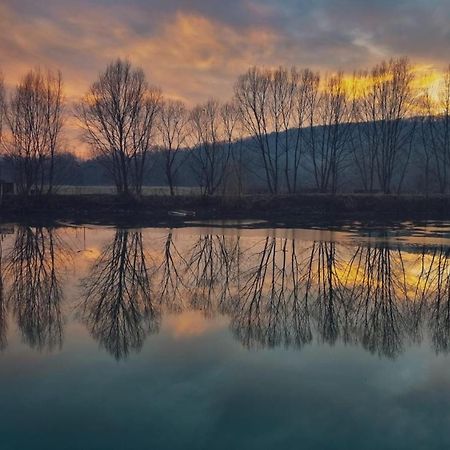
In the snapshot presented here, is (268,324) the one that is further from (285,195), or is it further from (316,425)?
(285,195)

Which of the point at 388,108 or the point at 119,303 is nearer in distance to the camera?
the point at 119,303

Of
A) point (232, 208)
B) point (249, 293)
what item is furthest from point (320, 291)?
point (232, 208)

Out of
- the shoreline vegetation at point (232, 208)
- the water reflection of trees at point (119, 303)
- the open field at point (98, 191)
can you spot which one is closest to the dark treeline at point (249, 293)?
the water reflection of trees at point (119, 303)

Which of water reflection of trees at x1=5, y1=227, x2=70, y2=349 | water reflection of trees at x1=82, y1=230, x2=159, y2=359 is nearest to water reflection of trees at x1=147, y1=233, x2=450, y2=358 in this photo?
water reflection of trees at x1=82, y1=230, x2=159, y2=359

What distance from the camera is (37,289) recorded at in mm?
12297

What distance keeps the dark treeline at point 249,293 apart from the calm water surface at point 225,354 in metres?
0.06

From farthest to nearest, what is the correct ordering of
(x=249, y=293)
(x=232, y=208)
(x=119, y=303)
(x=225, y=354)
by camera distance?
(x=232, y=208) → (x=249, y=293) → (x=119, y=303) → (x=225, y=354)

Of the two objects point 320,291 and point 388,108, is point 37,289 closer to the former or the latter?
point 320,291

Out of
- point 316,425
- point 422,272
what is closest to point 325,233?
point 422,272

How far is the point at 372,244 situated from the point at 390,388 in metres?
14.8

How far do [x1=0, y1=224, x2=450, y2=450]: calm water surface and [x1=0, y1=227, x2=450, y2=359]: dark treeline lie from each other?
6 centimetres

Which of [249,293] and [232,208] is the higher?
[232,208]

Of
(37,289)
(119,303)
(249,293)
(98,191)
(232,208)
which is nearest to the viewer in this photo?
(119,303)

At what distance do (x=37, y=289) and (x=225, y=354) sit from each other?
6810 mm
